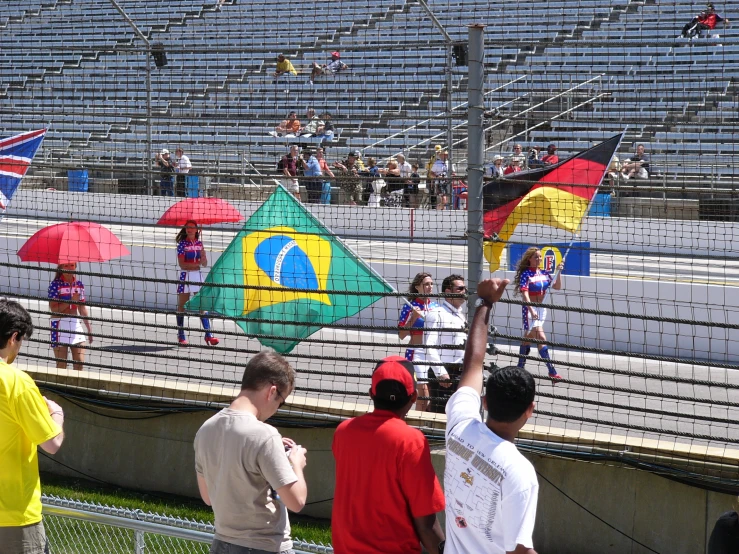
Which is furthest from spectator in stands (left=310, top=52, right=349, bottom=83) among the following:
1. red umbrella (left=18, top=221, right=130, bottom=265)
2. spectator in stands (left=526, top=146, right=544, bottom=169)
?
red umbrella (left=18, top=221, right=130, bottom=265)

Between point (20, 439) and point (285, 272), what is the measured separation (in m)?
3.55

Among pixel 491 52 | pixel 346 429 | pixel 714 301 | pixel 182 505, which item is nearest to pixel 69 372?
pixel 182 505

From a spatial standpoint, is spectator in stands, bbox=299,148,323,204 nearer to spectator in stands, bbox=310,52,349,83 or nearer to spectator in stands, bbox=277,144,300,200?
spectator in stands, bbox=277,144,300,200

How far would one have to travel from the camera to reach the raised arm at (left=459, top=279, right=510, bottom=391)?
3766 millimetres

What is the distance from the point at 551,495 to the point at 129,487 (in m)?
3.19

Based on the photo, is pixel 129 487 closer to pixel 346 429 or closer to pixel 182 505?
pixel 182 505

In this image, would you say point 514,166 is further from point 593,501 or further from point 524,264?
point 593,501

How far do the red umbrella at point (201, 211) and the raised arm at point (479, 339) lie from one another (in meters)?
6.60

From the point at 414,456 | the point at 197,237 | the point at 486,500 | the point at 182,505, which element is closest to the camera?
the point at 486,500

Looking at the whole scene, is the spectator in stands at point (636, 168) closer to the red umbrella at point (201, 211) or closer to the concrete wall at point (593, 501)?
the red umbrella at point (201, 211)

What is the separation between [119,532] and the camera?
630cm

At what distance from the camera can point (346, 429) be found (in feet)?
12.3

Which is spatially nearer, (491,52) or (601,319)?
(601,319)

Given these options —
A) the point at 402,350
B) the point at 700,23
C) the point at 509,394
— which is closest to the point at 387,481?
the point at 509,394
